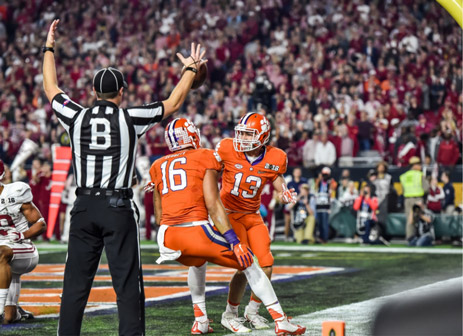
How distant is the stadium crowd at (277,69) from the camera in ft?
58.9

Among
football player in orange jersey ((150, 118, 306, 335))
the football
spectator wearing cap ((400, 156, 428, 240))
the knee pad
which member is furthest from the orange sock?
spectator wearing cap ((400, 156, 428, 240))

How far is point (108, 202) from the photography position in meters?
5.21

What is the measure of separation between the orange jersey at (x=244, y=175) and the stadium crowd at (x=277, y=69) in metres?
9.92

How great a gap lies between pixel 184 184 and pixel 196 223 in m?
0.33

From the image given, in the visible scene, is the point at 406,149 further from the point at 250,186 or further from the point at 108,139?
the point at 108,139

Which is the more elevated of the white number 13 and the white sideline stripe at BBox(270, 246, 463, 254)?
the white number 13

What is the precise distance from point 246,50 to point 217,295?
14360 mm

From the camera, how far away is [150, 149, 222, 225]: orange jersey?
6.47m

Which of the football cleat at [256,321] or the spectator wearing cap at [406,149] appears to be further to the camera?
the spectator wearing cap at [406,149]

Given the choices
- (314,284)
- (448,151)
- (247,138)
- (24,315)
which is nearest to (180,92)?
(247,138)

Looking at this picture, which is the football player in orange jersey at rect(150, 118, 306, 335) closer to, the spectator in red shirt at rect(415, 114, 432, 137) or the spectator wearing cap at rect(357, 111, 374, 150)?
the spectator in red shirt at rect(415, 114, 432, 137)

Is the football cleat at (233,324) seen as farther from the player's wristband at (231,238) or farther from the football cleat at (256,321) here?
the player's wristband at (231,238)

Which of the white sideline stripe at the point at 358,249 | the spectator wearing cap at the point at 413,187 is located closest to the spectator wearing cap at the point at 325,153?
the spectator wearing cap at the point at 413,187

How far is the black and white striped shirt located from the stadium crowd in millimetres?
11997
